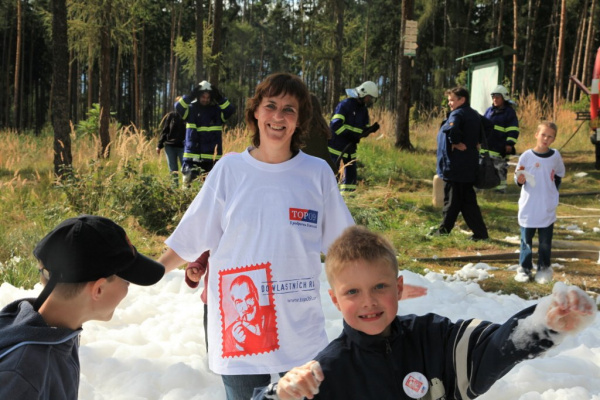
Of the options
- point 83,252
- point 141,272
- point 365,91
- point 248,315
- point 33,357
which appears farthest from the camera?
point 365,91

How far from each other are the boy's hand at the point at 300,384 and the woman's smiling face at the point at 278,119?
3.78 ft

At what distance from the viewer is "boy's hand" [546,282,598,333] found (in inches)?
54.9

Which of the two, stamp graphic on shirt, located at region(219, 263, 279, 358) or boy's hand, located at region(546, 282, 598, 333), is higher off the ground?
boy's hand, located at region(546, 282, 598, 333)

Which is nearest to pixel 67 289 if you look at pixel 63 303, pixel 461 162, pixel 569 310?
pixel 63 303

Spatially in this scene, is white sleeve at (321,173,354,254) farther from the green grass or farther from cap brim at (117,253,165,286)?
the green grass

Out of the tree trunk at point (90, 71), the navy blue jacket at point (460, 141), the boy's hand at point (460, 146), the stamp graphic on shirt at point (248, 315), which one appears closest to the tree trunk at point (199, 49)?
the tree trunk at point (90, 71)

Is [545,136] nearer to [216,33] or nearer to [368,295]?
[368,295]

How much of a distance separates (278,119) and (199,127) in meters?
7.37

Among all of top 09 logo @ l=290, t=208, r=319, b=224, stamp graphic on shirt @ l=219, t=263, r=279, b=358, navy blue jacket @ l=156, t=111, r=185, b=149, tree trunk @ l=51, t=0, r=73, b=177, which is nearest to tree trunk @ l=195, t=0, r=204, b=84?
navy blue jacket @ l=156, t=111, r=185, b=149

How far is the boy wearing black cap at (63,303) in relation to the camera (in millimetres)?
1538

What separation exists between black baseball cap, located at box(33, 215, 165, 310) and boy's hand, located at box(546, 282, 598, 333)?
1196 mm

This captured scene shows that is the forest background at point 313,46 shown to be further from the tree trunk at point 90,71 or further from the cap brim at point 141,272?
the cap brim at point 141,272

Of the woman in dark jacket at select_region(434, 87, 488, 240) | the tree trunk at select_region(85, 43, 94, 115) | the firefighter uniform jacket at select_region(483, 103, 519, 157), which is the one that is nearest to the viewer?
the woman in dark jacket at select_region(434, 87, 488, 240)

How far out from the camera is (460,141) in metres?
8.33
